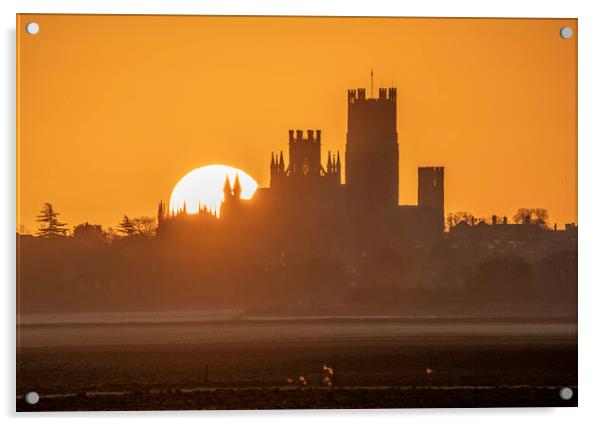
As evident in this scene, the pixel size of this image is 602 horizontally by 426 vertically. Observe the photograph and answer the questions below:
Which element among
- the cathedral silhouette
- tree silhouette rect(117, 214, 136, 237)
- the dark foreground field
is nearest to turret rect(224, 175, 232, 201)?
the cathedral silhouette

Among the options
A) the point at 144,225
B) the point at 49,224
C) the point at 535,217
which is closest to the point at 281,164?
the point at 144,225

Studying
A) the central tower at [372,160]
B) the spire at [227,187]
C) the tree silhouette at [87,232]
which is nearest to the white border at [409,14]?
the tree silhouette at [87,232]

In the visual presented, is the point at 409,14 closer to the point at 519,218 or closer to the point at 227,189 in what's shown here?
the point at 519,218

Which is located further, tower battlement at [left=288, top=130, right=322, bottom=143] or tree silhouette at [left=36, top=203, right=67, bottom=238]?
tower battlement at [left=288, top=130, right=322, bottom=143]

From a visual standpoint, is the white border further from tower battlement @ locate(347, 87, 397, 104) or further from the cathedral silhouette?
the cathedral silhouette

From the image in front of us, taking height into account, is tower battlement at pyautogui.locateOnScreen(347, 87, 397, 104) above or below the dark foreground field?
above

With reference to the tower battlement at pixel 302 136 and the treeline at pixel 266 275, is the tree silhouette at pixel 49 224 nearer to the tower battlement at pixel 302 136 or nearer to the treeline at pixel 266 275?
the treeline at pixel 266 275
